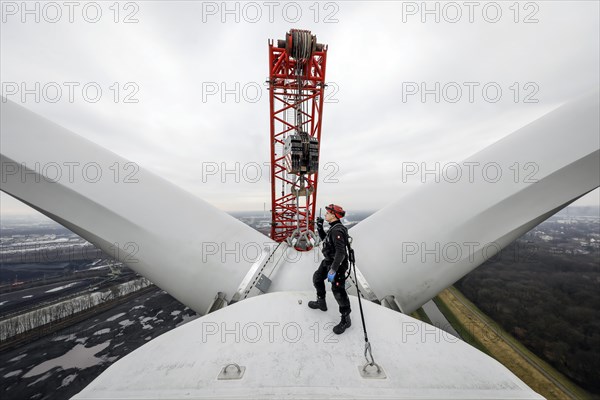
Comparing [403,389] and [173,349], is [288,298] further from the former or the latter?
[403,389]

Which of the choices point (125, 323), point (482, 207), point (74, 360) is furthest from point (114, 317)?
point (482, 207)

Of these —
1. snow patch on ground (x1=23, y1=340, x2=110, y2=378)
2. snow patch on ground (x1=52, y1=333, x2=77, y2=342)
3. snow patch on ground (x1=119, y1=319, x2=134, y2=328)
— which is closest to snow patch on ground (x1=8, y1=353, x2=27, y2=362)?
snow patch on ground (x1=52, y1=333, x2=77, y2=342)

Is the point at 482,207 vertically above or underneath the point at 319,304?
above

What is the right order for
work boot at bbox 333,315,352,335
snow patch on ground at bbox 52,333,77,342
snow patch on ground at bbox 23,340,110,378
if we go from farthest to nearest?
snow patch on ground at bbox 52,333,77,342
snow patch on ground at bbox 23,340,110,378
work boot at bbox 333,315,352,335

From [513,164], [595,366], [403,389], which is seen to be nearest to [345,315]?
[403,389]

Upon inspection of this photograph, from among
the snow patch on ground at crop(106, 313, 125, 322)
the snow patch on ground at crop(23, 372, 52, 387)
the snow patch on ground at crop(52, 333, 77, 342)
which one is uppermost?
the snow patch on ground at crop(23, 372, 52, 387)

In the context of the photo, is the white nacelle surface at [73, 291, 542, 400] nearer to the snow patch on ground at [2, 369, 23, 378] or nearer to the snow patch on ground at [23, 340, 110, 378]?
the snow patch on ground at [23, 340, 110, 378]

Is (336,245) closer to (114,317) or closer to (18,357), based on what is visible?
(18,357)

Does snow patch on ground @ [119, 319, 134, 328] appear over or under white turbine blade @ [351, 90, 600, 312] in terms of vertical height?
under
